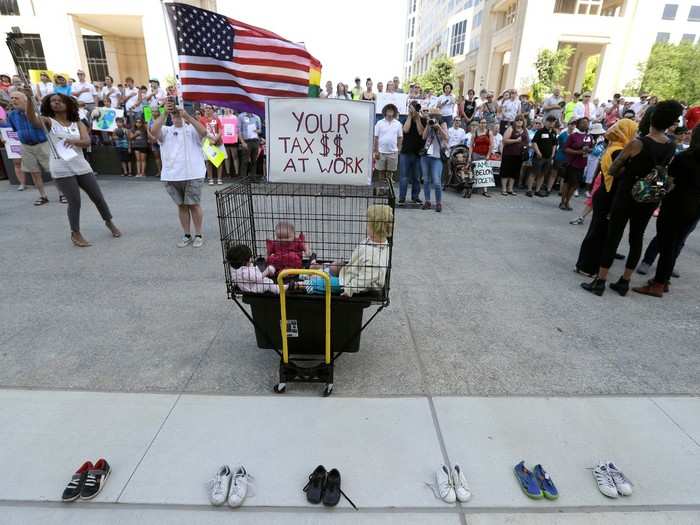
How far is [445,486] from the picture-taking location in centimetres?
204

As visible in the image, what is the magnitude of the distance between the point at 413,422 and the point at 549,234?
211 inches

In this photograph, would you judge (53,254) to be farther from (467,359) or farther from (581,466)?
(581,466)

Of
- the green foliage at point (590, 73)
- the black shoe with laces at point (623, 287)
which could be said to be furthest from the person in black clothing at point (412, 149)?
the green foliage at point (590, 73)

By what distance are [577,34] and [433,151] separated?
37.4 meters

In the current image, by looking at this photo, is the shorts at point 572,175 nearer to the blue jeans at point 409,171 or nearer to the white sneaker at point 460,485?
the blue jeans at point 409,171

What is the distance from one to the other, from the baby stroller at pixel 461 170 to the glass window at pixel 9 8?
3515 cm

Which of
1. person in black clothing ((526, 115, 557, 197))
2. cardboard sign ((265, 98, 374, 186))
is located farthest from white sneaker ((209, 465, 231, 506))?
person in black clothing ((526, 115, 557, 197))

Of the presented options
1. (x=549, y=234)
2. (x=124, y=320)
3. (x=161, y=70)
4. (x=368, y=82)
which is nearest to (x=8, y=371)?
(x=124, y=320)

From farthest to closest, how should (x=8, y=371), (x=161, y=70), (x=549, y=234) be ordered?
(x=161, y=70) < (x=549, y=234) < (x=8, y=371)

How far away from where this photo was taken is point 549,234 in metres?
6.72

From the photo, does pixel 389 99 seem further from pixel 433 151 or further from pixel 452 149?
pixel 433 151

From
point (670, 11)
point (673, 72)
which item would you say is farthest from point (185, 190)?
point (670, 11)

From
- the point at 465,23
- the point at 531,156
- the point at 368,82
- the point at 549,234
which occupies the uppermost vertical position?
the point at 465,23

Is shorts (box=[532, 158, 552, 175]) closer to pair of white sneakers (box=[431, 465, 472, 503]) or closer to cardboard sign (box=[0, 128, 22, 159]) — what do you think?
pair of white sneakers (box=[431, 465, 472, 503])
